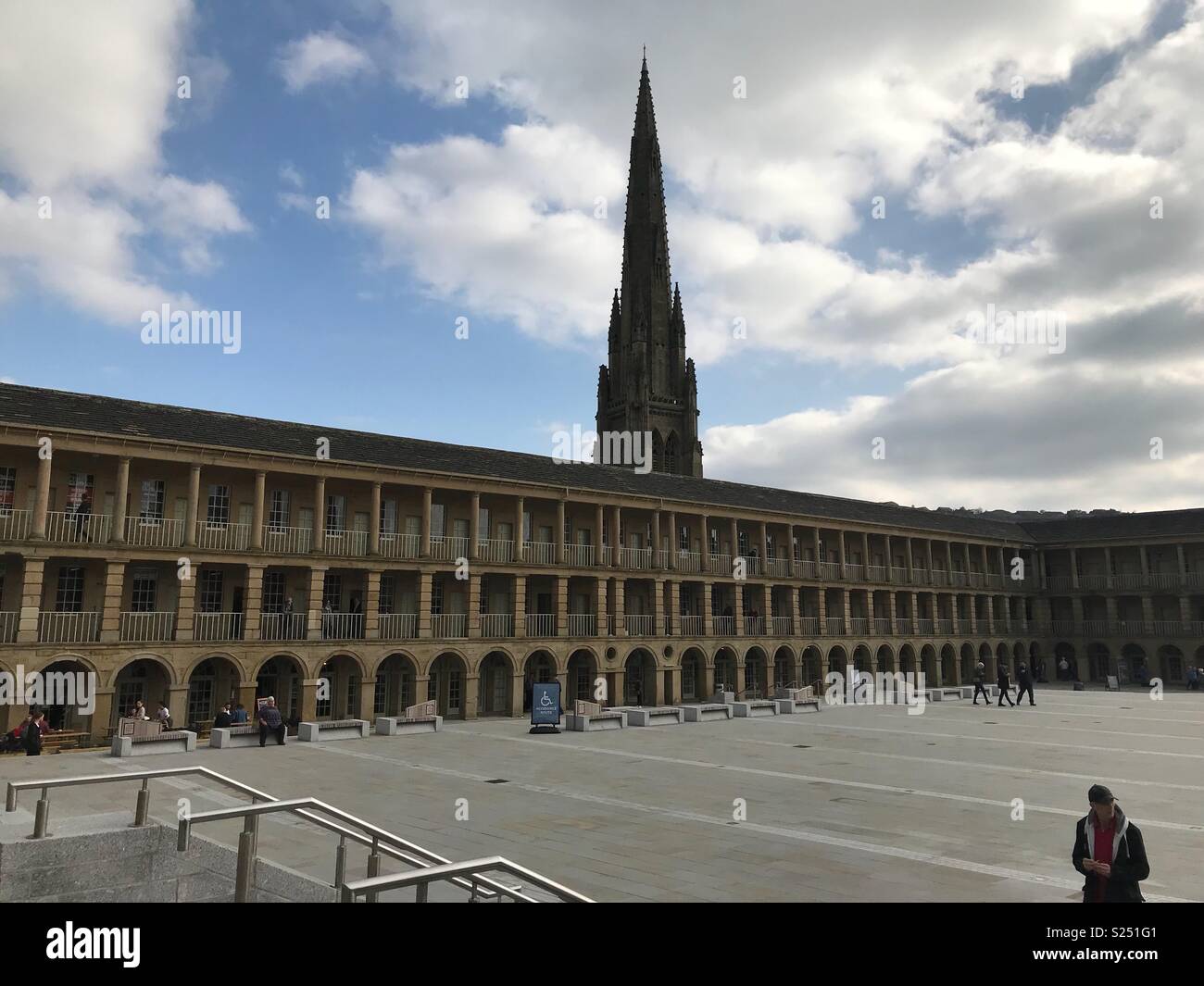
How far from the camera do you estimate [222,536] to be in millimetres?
29109

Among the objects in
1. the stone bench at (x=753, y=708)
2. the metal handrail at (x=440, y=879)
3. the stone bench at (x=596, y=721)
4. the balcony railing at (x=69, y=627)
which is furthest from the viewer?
the stone bench at (x=753, y=708)

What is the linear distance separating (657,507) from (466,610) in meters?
11.5

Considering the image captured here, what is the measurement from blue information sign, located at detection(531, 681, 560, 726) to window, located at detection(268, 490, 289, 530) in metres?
11.6

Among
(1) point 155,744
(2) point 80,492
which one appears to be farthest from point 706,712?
(2) point 80,492

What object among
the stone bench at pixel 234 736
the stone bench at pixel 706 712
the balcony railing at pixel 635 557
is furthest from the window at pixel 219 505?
the stone bench at pixel 706 712

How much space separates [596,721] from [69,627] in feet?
56.1

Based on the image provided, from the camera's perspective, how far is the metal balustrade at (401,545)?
108 feet

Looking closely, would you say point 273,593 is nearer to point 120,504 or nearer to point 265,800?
→ point 120,504

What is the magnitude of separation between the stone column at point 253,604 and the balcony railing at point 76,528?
4.59m

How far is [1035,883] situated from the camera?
966 cm

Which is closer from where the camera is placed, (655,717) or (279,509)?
(279,509)

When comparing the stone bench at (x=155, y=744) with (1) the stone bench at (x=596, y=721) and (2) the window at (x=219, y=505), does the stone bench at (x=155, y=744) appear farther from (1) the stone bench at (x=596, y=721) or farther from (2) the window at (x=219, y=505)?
(1) the stone bench at (x=596, y=721)
